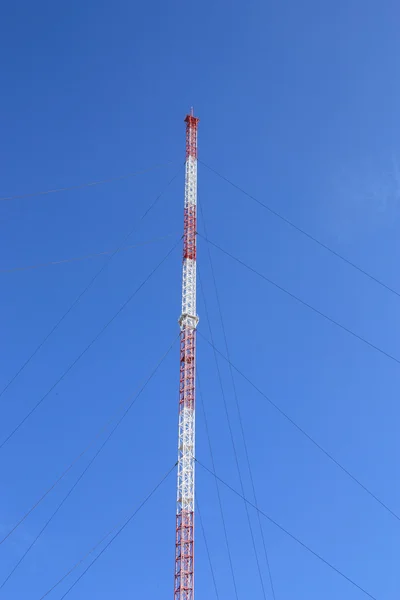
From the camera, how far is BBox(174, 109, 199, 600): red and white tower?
61.1 meters

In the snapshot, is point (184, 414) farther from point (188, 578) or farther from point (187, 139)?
point (187, 139)

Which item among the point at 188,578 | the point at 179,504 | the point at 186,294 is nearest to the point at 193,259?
the point at 186,294

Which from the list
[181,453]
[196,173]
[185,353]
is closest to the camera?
[181,453]

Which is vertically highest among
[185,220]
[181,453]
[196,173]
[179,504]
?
[196,173]

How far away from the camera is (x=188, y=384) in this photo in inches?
2707

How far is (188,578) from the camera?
60250 mm

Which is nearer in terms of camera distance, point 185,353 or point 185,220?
point 185,353

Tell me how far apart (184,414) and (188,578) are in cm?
1327

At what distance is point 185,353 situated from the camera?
70.2m

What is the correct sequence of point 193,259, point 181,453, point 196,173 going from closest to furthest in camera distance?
point 181,453 → point 193,259 → point 196,173

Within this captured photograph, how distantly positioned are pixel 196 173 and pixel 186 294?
14.3 metres

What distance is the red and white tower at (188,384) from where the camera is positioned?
61.1 metres

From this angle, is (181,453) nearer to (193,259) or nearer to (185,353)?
(185,353)

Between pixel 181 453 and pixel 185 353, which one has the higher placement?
pixel 185 353
